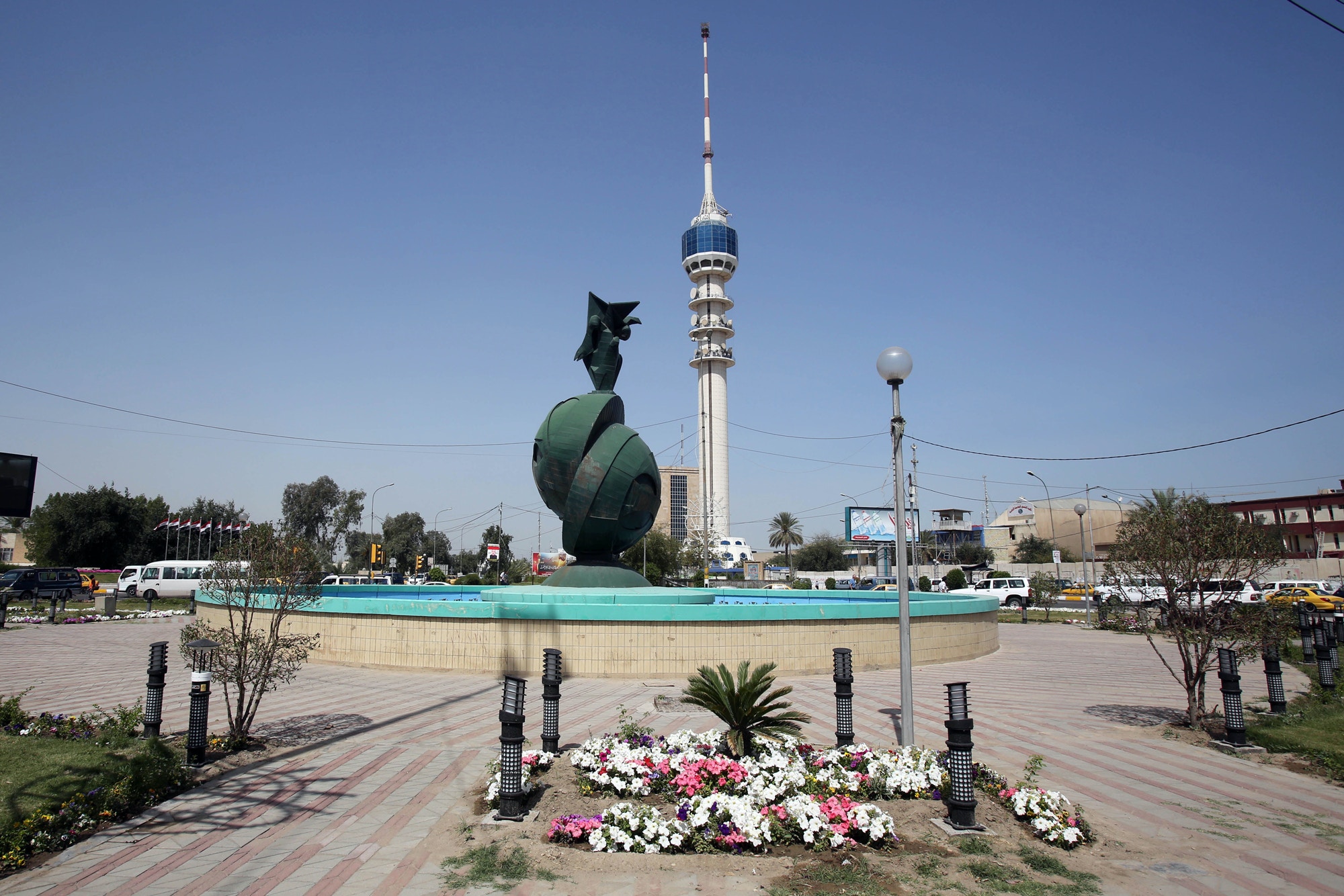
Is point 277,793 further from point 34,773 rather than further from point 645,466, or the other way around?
point 645,466

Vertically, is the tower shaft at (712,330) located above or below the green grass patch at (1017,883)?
above

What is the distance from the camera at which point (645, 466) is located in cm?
1788

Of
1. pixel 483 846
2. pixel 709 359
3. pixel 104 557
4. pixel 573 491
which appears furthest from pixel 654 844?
pixel 709 359

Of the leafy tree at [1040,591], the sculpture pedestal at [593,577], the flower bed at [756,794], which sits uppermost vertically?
the sculpture pedestal at [593,577]

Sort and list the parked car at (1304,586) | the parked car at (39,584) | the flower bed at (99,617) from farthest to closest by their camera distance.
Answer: the parked car at (1304,586) < the parked car at (39,584) < the flower bed at (99,617)

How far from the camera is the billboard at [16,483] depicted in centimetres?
1102

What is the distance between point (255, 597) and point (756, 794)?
6.37 metres

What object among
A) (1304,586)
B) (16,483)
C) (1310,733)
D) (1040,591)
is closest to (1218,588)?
(1310,733)

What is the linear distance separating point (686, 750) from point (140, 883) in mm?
4390

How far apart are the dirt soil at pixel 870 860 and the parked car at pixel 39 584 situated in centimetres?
3782

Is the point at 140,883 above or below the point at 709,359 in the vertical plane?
below

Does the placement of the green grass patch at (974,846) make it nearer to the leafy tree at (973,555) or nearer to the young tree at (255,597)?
the young tree at (255,597)

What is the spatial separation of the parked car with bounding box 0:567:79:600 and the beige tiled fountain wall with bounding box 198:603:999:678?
28.5m

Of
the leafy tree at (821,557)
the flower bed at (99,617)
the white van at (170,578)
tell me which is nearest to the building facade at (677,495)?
the leafy tree at (821,557)
